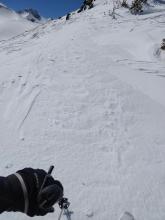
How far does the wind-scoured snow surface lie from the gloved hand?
93cm

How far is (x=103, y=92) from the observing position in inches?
180

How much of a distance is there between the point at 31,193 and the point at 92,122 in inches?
90.5

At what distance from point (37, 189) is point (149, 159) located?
6.14 ft

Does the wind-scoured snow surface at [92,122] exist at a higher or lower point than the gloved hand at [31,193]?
lower

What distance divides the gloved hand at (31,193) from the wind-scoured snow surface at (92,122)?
3.04ft

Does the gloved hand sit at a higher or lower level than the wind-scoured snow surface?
higher

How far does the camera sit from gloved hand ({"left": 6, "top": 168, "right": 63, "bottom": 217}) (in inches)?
65.3

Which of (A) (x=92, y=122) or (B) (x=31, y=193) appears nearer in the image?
(B) (x=31, y=193)

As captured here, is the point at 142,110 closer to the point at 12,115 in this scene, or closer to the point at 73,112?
the point at 73,112

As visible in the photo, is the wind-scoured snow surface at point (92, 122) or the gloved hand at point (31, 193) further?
the wind-scoured snow surface at point (92, 122)

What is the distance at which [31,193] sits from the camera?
168 cm

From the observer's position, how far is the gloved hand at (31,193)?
1659 millimetres

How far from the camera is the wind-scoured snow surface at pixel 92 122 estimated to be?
9.27ft

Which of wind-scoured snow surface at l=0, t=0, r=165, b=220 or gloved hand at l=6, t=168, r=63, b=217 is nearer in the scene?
gloved hand at l=6, t=168, r=63, b=217
